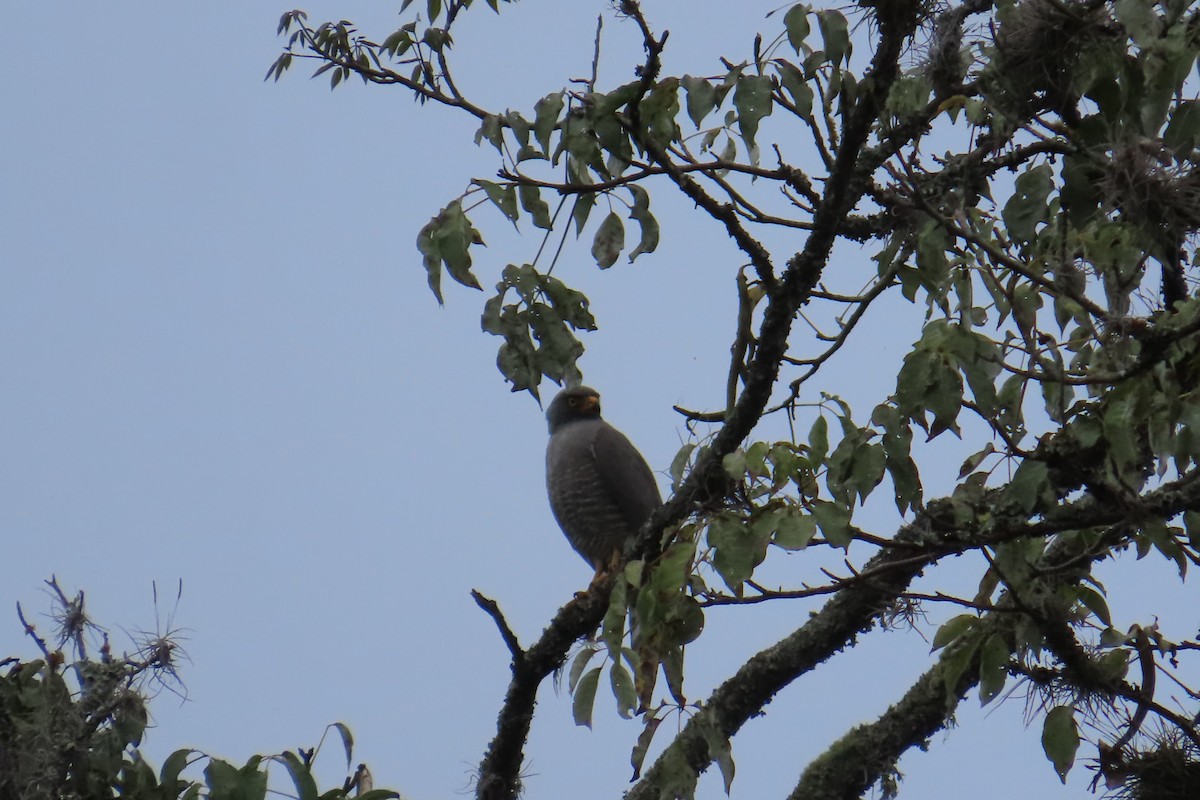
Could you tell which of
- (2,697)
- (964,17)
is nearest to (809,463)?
(964,17)

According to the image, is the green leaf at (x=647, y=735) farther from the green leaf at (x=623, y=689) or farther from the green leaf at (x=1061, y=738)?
the green leaf at (x=1061, y=738)

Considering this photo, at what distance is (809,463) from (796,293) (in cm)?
57

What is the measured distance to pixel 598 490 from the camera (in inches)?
262

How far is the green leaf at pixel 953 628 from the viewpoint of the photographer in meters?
2.91

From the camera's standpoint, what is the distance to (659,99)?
2.80 metres

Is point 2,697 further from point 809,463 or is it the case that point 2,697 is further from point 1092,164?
point 1092,164

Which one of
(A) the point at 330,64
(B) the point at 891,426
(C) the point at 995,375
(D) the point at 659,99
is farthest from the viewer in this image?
(A) the point at 330,64

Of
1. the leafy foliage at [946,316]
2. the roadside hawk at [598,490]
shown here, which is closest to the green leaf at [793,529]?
the leafy foliage at [946,316]

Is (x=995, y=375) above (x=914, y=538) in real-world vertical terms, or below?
below

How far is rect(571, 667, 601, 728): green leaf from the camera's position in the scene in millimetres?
2732

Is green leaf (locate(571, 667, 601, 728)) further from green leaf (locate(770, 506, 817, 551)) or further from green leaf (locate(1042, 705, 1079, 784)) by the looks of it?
green leaf (locate(1042, 705, 1079, 784))

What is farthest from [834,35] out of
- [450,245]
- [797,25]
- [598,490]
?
[598,490]

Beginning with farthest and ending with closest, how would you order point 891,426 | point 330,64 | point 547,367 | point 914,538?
point 914,538 < point 330,64 < point 547,367 < point 891,426

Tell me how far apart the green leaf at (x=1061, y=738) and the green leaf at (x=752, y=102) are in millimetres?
1432
